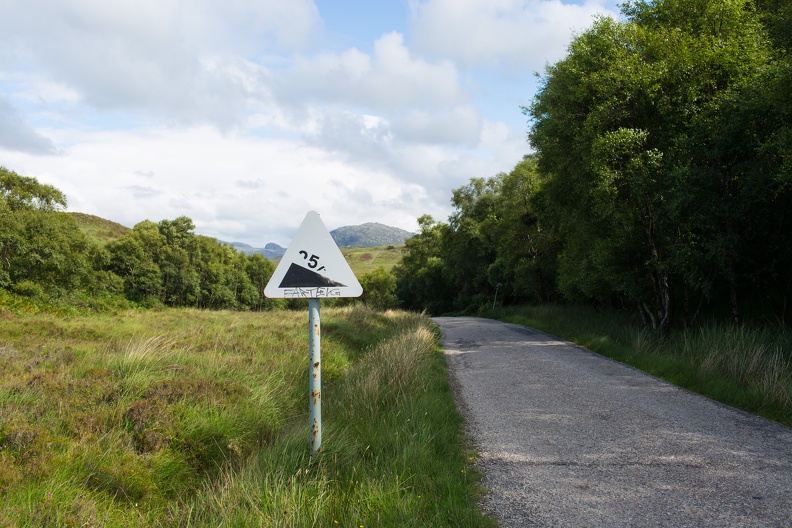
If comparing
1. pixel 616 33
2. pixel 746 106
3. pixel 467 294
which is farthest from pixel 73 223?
pixel 746 106

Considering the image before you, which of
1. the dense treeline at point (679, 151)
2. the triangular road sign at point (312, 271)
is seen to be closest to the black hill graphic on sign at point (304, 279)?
the triangular road sign at point (312, 271)

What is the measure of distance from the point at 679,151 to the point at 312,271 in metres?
10.9

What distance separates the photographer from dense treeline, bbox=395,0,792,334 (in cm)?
1015

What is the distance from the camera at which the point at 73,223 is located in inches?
1606

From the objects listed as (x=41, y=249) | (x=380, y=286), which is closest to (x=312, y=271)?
(x=41, y=249)

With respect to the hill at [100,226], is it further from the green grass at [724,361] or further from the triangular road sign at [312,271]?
the triangular road sign at [312,271]

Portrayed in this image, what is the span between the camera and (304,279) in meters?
4.21

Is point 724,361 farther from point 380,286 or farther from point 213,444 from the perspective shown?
point 380,286

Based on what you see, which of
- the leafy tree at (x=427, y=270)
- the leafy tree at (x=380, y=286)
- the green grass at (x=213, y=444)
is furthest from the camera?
the leafy tree at (x=380, y=286)

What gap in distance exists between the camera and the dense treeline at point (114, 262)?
36.0 meters

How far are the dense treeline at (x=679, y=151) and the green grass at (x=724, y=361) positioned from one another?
1.44 m

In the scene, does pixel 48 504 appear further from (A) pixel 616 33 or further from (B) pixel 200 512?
(A) pixel 616 33

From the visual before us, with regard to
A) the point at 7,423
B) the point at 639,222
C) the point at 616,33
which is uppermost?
the point at 616,33

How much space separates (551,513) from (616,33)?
13.5 m
